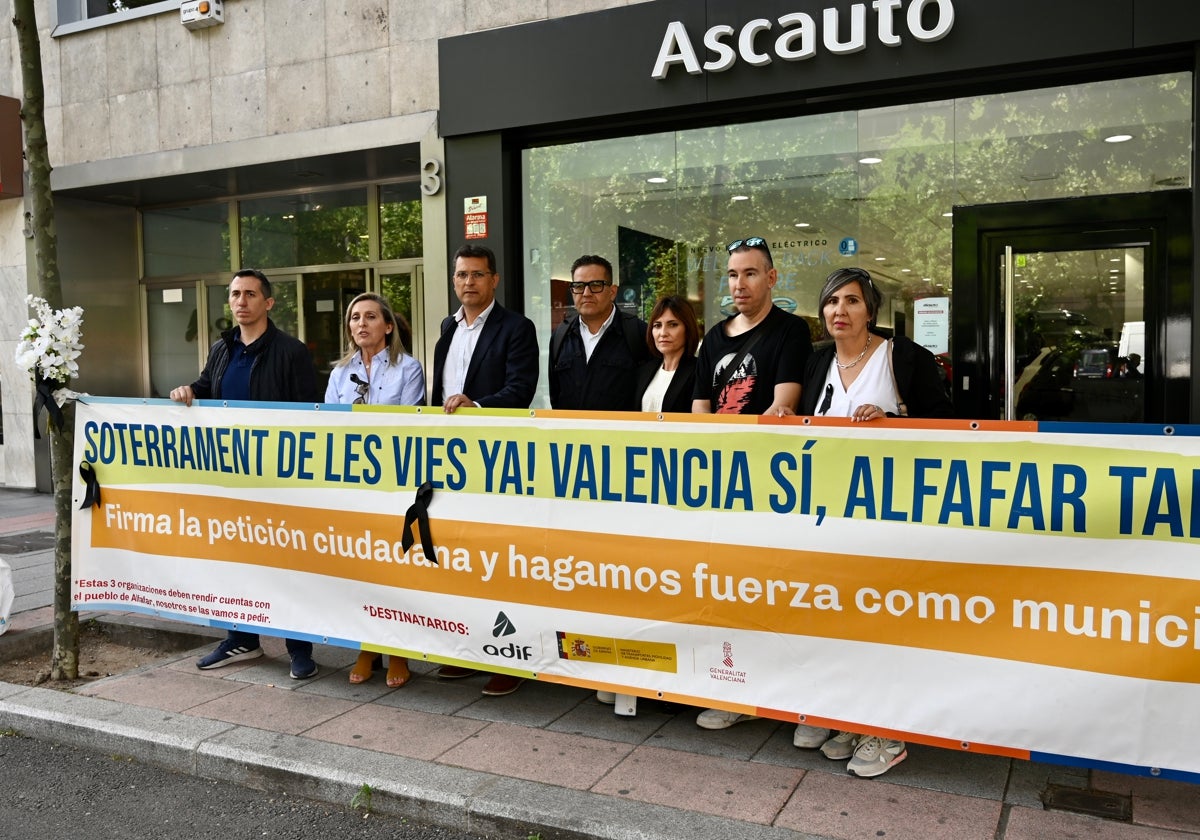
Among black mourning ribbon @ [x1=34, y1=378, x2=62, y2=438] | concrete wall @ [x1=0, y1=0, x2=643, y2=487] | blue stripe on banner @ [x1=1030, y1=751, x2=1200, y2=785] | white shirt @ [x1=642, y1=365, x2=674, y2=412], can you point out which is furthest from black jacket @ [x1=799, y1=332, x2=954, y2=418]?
concrete wall @ [x1=0, y1=0, x2=643, y2=487]

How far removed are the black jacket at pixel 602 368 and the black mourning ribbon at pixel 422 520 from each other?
37.6 inches

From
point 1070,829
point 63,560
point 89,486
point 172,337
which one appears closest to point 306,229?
point 172,337

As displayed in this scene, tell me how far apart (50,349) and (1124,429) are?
5078 mm

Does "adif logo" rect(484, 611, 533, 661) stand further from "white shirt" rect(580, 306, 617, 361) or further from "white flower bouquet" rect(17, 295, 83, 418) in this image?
"white flower bouquet" rect(17, 295, 83, 418)

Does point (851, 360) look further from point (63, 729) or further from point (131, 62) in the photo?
point (131, 62)

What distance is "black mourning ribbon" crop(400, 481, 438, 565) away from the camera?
14.6ft

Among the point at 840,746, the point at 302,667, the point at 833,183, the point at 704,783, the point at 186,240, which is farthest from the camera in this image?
the point at 186,240

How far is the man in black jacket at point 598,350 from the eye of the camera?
495 centimetres

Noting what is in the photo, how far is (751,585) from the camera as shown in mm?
3787

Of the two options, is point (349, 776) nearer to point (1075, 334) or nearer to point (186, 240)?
point (1075, 334)

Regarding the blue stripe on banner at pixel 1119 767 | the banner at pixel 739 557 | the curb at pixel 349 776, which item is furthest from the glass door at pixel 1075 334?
the curb at pixel 349 776

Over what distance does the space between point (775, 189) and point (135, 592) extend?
5.70 m

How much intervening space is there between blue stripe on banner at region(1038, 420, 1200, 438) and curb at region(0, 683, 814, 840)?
5.36 feet

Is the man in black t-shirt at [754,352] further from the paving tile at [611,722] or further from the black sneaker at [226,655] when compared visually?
the black sneaker at [226,655]
